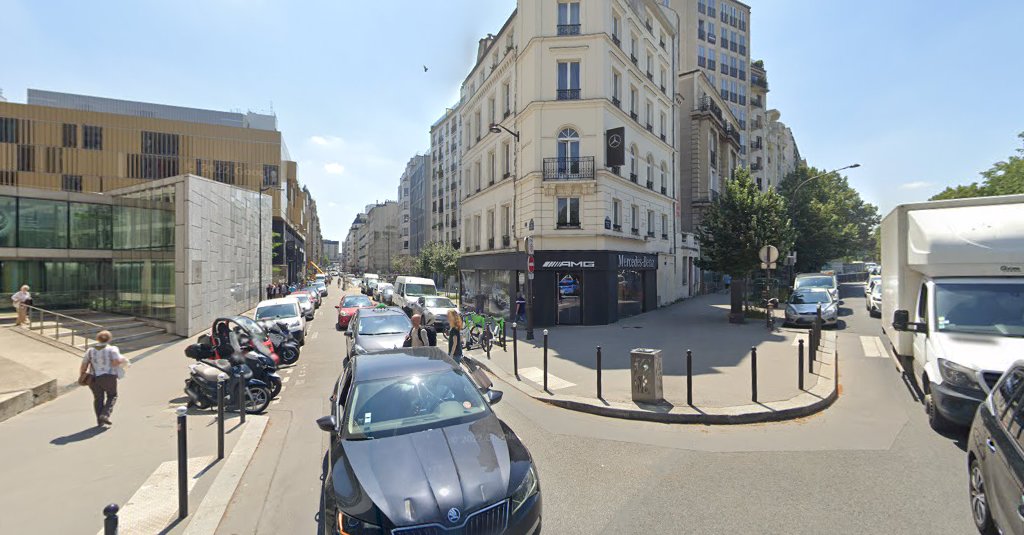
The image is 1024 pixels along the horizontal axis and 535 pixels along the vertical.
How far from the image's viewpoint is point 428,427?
429cm

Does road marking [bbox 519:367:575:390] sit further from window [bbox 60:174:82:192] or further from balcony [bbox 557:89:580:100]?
window [bbox 60:174:82:192]

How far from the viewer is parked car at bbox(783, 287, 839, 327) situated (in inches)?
711

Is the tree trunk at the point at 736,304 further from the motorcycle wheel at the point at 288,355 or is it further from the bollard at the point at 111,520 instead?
the bollard at the point at 111,520

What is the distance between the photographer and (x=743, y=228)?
19922mm

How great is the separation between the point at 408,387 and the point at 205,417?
17.1 ft

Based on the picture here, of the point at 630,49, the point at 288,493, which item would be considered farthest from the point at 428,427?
the point at 630,49

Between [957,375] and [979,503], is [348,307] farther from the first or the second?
[979,503]

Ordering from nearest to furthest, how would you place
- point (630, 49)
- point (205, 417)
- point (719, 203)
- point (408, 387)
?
point (408, 387), point (205, 417), point (719, 203), point (630, 49)

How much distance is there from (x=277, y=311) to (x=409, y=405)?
1421 cm

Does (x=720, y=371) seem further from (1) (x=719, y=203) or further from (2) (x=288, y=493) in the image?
(1) (x=719, y=203)

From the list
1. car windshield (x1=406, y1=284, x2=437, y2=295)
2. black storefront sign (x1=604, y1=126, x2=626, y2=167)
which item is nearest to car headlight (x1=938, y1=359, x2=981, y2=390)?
black storefront sign (x1=604, y1=126, x2=626, y2=167)

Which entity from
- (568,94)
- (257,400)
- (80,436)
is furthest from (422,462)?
(568,94)

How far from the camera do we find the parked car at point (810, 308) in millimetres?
18062

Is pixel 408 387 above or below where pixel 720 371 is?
above
